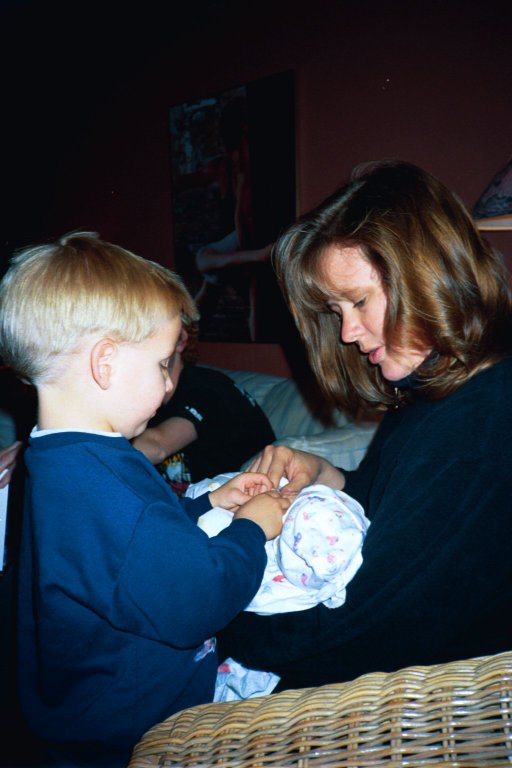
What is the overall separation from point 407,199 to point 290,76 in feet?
8.32

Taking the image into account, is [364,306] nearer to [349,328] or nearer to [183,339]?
[349,328]

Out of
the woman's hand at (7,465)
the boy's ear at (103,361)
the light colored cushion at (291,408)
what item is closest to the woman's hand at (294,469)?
the boy's ear at (103,361)

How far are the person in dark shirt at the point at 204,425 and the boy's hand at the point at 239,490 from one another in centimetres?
99

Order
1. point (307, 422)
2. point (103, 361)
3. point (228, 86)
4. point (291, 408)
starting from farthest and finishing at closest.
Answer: point (228, 86) → point (291, 408) → point (307, 422) → point (103, 361)

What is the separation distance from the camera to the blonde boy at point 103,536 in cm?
88

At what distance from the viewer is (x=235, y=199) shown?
366 centimetres

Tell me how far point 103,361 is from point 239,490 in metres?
0.53

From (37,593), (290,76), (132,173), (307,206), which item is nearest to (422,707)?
(37,593)

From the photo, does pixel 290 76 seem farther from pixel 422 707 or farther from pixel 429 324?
pixel 422 707

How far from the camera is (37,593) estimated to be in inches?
37.4

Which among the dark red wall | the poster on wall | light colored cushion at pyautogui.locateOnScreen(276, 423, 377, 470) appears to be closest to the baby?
light colored cushion at pyautogui.locateOnScreen(276, 423, 377, 470)

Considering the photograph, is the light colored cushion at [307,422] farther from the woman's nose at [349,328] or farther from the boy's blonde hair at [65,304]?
the boy's blonde hair at [65,304]

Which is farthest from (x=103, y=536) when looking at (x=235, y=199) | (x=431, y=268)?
(x=235, y=199)

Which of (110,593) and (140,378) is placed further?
(140,378)
